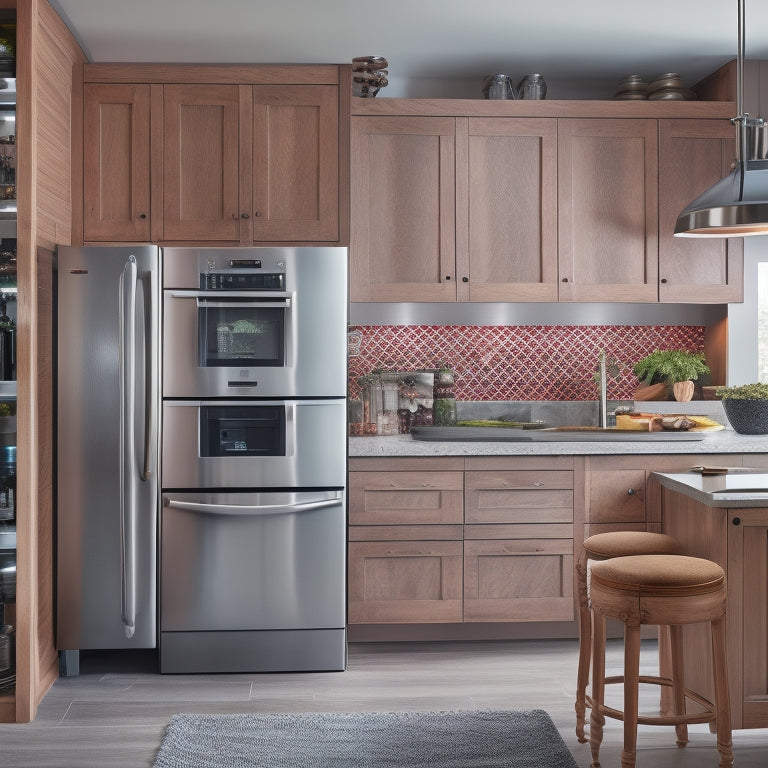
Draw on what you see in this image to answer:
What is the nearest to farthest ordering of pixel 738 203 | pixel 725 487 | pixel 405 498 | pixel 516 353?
pixel 725 487 < pixel 738 203 < pixel 405 498 < pixel 516 353

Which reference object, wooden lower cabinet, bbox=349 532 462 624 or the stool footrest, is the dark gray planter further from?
the stool footrest

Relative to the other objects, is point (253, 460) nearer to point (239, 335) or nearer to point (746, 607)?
point (239, 335)

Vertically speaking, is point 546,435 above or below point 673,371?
below

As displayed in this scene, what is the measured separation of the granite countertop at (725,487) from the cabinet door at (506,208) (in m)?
1.38

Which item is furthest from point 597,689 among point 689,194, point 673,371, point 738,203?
point 689,194

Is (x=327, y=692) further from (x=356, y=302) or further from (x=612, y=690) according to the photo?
(x=356, y=302)

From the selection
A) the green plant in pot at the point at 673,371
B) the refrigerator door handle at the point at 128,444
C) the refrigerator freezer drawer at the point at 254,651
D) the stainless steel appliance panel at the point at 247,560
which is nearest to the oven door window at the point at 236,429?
the stainless steel appliance panel at the point at 247,560

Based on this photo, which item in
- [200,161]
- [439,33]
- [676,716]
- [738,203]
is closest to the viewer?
[676,716]

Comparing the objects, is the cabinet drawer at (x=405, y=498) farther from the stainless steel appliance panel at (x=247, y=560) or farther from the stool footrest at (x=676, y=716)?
the stool footrest at (x=676, y=716)

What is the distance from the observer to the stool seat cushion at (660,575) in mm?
2250

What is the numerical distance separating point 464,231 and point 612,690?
204 centimetres

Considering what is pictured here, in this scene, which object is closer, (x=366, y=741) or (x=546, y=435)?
(x=366, y=741)

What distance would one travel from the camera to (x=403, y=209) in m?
3.89

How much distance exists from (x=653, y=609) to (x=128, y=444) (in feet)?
6.54
